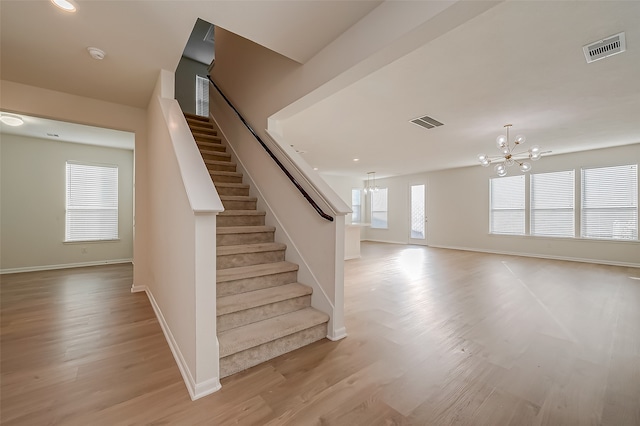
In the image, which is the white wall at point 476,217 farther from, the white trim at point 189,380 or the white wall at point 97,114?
the white wall at point 97,114

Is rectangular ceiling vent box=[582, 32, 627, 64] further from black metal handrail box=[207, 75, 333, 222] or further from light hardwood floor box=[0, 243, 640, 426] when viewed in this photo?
black metal handrail box=[207, 75, 333, 222]

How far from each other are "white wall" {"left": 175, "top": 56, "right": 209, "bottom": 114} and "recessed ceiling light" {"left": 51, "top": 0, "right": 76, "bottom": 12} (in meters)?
4.75

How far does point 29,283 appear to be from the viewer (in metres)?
4.26

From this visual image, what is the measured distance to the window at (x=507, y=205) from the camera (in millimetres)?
7340

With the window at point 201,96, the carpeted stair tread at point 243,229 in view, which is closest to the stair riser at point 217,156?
the carpeted stair tread at point 243,229

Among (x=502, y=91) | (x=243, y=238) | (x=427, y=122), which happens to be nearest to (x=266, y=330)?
(x=243, y=238)

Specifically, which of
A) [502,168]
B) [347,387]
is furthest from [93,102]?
[502,168]

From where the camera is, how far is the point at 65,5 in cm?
188

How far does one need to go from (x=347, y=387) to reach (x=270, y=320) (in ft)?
2.77

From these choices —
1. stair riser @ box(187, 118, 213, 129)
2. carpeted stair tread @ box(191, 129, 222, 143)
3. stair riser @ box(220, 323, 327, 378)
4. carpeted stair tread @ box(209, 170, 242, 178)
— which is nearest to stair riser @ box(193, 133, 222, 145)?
carpeted stair tread @ box(191, 129, 222, 143)

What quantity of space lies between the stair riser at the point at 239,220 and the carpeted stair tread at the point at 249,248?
0.42 meters

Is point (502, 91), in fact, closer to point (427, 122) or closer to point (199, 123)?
point (427, 122)

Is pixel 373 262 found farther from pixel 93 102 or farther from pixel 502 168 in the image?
pixel 93 102

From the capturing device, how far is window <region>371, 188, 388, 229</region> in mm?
10938
